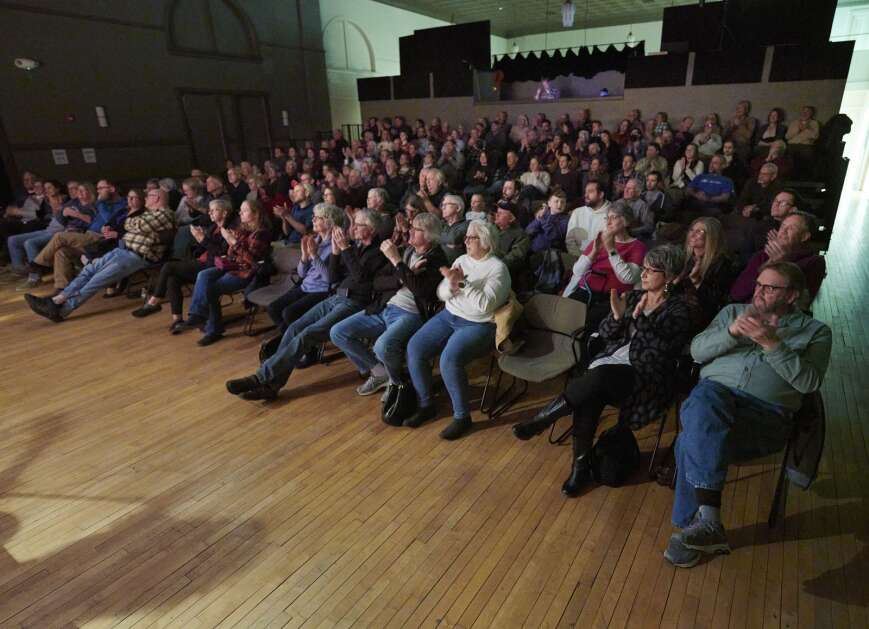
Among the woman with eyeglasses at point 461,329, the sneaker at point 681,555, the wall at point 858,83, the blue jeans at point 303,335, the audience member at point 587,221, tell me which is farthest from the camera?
the wall at point 858,83

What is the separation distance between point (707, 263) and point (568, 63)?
12512 millimetres

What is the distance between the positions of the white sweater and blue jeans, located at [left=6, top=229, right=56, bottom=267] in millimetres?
5535

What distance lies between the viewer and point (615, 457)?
2.43 meters

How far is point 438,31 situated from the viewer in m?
12.4

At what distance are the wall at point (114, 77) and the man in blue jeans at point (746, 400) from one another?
1082 cm

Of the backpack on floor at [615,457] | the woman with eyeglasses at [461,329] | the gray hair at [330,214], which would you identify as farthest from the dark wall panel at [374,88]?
the backpack on floor at [615,457]

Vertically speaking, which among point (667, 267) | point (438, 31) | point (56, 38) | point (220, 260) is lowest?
point (220, 260)

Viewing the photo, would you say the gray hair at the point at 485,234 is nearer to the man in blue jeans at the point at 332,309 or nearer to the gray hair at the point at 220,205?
the man in blue jeans at the point at 332,309

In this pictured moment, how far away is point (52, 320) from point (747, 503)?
585cm

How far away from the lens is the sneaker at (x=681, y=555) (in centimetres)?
196

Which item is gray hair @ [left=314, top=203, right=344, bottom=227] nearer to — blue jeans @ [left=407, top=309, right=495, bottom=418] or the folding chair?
blue jeans @ [left=407, top=309, right=495, bottom=418]

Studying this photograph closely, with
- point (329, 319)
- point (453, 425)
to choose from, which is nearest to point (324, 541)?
point (453, 425)

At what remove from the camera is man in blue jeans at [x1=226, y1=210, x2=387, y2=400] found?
3.22m

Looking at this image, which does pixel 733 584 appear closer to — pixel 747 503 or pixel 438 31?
pixel 747 503
